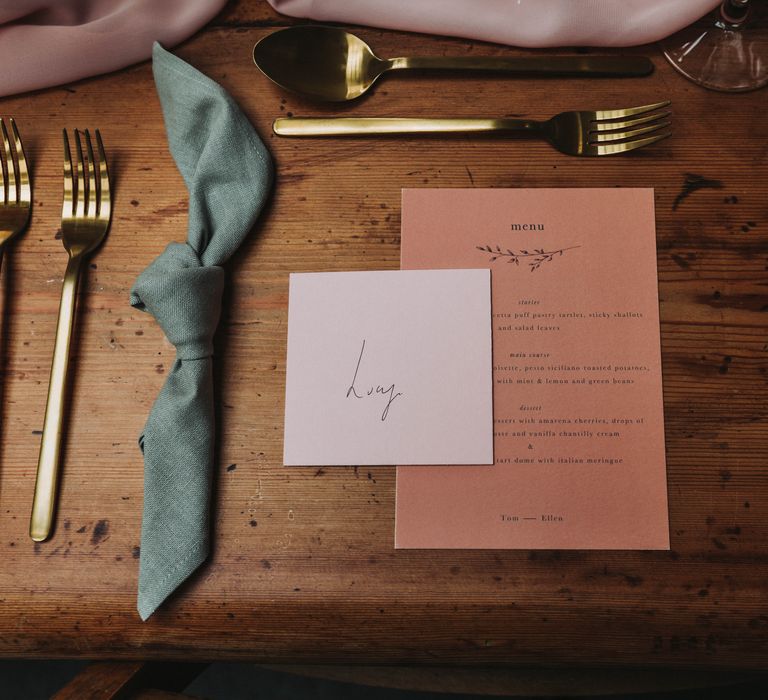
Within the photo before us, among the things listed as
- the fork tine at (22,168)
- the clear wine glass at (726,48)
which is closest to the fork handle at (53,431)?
the fork tine at (22,168)

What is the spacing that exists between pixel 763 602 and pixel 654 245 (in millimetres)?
283

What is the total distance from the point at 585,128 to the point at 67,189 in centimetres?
45

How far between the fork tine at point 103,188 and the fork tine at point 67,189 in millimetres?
25

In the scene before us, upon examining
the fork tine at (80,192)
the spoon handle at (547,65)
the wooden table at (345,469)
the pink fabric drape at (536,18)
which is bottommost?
the wooden table at (345,469)

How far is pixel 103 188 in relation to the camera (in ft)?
1.75

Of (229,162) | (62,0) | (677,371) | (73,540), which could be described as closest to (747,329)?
(677,371)

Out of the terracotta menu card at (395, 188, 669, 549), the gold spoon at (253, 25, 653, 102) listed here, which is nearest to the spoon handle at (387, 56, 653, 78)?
the gold spoon at (253, 25, 653, 102)

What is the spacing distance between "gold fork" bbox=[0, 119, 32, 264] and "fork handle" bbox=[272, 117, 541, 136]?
0.23 m

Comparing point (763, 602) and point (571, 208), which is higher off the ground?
point (571, 208)

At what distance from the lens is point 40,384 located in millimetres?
504

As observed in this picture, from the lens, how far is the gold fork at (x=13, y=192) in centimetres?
53

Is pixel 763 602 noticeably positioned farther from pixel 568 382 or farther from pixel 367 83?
pixel 367 83

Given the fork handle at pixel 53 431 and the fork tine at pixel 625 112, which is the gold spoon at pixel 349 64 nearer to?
the fork tine at pixel 625 112

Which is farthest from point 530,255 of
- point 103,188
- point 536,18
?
point 103,188
